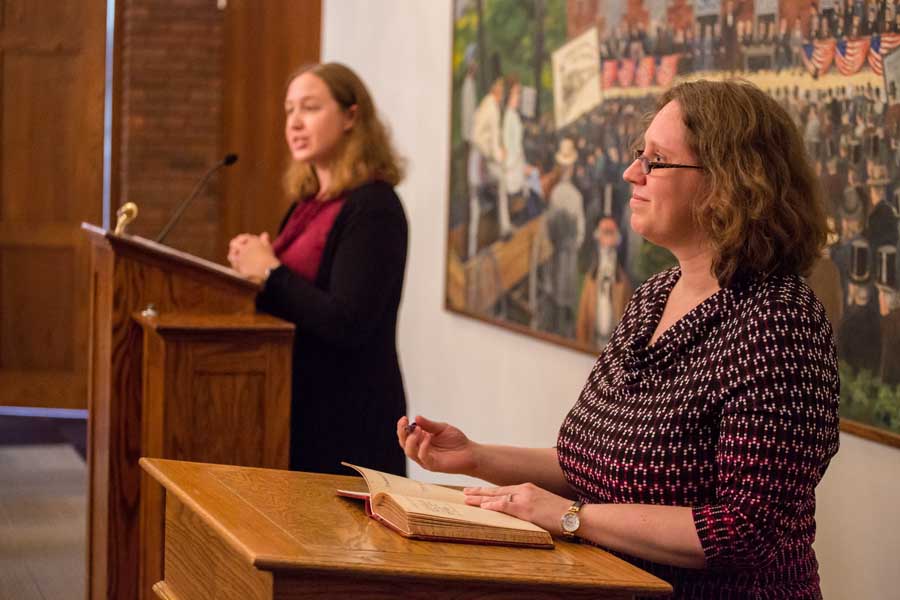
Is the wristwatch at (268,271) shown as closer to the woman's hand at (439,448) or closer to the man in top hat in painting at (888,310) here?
the woman's hand at (439,448)

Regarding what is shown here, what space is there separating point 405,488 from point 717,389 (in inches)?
19.9

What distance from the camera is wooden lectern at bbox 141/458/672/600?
5.49 ft

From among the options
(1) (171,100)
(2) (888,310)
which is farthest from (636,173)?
(1) (171,100)

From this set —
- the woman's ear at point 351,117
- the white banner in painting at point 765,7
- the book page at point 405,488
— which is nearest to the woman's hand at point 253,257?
the woman's ear at point 351,117

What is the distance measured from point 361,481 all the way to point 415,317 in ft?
13.6

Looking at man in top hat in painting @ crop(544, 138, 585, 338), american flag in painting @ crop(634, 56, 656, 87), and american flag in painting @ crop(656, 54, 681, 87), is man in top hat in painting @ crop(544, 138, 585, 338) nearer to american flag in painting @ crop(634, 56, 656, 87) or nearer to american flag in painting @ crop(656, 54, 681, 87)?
american flag in painting @ crop(634, 56, 656, 87)

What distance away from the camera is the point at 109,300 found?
11.7ft

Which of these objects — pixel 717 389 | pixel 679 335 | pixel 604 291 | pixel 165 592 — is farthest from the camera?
pixel 604 291

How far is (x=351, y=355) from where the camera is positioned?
3.70 metres

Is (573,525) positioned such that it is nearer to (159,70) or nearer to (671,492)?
(671,492)

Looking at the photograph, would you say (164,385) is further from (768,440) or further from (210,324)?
(768,440)

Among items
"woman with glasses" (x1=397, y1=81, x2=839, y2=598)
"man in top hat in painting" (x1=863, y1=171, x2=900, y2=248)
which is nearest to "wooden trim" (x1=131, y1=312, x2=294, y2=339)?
"woman with glasses" (x1=397, y1=81, x2=839, y2=598)

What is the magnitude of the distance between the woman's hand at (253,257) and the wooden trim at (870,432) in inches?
64.7

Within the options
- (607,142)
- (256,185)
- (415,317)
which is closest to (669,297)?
(607,142)
